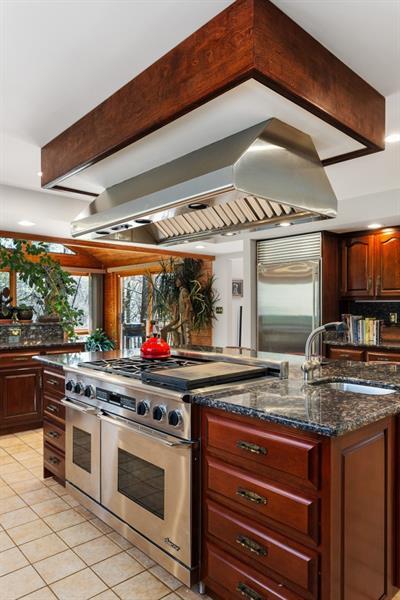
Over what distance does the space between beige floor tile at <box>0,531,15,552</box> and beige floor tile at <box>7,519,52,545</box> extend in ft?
0.07

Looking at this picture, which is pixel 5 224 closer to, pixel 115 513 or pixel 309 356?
pixel 115 513

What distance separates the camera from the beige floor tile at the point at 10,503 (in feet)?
8.82

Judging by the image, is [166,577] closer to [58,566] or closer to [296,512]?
[58,566]

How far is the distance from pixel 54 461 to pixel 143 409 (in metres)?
1.34

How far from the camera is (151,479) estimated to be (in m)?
2.07

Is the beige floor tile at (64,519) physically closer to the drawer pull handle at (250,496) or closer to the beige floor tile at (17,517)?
the beige floor tile at (17,517)

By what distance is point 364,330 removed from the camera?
459 centimetres

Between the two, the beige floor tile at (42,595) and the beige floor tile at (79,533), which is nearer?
the beige floor tile at (42,595)

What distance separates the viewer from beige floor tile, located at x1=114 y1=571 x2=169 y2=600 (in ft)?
6.14

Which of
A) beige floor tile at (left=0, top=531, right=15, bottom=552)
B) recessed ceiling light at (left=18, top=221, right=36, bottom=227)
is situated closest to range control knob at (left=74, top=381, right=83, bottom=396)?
beige floor tile at (left=0, top=531, right=15, bottom=552)

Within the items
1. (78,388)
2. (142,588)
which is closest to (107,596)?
Answer: (142,588)

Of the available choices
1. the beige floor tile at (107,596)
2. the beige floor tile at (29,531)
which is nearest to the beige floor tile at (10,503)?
the beige floor tile at (29,531)

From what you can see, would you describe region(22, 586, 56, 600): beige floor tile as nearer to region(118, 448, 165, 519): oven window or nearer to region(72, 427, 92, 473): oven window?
region(118, 448, 165, 519): oven window

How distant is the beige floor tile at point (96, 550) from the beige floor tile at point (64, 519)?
265 millimetres
